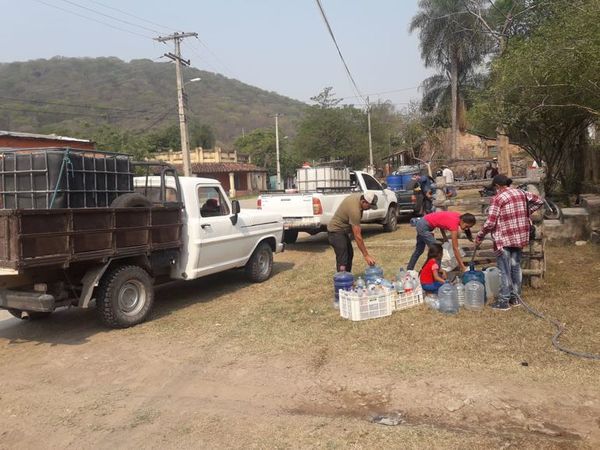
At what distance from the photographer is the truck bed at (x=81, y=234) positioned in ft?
16.8

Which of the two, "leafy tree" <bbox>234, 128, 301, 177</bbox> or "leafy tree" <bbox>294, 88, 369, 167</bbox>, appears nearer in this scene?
"leafy tree" <bbox>294, 88, 369, 167</bbox>

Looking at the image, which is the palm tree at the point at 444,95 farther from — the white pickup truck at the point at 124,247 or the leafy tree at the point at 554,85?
the white pickup truck at the point at 124,247

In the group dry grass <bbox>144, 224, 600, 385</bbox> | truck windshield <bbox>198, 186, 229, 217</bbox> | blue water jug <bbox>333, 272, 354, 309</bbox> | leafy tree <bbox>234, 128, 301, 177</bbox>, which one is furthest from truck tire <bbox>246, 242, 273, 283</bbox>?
leafy tree <bbox>234, 128, 301, 177</bbox>

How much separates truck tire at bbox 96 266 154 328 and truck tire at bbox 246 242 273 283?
2.35 m

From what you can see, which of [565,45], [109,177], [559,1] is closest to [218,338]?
[109,177]

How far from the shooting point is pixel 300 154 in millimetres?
50594

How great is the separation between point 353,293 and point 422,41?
118 feet

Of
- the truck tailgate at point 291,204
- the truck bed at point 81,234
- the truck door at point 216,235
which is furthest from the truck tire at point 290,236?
the truck bed at point 81,234

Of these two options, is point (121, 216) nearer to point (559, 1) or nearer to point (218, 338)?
point (218, 338)

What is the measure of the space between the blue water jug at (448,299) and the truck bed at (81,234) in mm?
3563

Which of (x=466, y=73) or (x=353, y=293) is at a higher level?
(x=466, y=73)

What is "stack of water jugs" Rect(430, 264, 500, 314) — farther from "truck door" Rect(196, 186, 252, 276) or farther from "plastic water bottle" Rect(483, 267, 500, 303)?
"truck door" Rect(196, 186, 252, 276)

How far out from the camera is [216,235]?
7.69 metres

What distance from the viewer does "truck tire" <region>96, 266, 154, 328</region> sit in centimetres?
609
